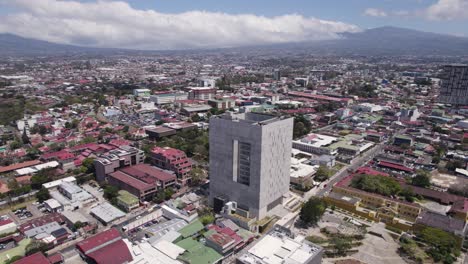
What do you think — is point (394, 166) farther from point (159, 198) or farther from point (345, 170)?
point (159, 198)

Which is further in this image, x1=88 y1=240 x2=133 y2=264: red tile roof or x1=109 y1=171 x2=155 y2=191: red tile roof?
x1=109 y1=171 x2=155 y2=191: red tile roof

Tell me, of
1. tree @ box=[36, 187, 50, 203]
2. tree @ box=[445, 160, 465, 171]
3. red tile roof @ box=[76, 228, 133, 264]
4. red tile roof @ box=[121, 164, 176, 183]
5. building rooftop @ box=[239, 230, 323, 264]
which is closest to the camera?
building rooftop @ box=[239, 230, 323, 264]

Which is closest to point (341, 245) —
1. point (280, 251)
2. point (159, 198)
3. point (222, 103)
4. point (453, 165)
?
point (280, 251)

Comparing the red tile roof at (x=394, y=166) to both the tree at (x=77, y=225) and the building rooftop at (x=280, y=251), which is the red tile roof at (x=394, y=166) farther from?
the tree at (x=77, y=225)

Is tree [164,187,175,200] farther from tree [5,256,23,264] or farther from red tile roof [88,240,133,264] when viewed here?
tree [5,256,23,264]

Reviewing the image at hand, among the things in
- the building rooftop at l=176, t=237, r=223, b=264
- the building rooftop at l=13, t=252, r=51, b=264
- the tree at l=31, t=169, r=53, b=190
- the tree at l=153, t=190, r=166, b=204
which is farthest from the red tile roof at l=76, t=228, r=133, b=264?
the tree at l=31, t=169, r=53, b=190

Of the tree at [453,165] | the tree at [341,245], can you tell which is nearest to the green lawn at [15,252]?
the tree at [341,245]

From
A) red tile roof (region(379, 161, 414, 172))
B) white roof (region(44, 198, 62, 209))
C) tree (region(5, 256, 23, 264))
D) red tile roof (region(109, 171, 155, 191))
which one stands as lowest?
white roof (region(44, 198, 62, 209))
